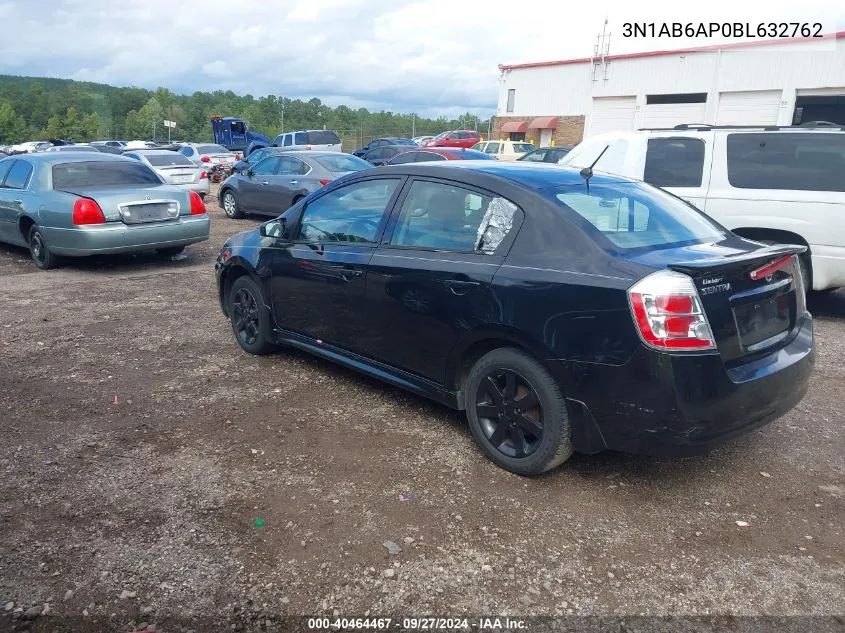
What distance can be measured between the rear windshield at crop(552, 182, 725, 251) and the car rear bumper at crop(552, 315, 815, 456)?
26.5 inches

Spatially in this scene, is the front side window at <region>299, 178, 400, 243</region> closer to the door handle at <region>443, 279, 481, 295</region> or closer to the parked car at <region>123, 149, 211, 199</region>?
the door handle at <region>443, 279, 481, 295</region>

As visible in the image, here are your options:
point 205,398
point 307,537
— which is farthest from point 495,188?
point 205,398

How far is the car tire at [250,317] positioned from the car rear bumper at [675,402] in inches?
115

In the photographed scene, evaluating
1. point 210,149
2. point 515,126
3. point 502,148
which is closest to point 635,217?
point 502,148

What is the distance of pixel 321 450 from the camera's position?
3.92m

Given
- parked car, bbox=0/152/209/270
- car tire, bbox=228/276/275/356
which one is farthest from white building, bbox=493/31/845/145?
car tire, bbox=228/276/275/356

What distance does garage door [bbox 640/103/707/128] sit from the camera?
1302 inches

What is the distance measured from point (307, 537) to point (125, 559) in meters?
0.78

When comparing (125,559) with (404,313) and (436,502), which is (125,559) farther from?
(404,313)

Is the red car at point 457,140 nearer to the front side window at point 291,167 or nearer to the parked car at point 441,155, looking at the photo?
the parked car at point 441,155

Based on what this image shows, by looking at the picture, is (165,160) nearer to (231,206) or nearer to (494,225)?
(231,206)

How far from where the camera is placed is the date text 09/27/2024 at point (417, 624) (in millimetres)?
2533

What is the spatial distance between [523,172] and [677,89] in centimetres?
3427

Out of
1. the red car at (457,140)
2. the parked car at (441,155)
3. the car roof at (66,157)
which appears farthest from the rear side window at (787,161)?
the red car at (457,140)
